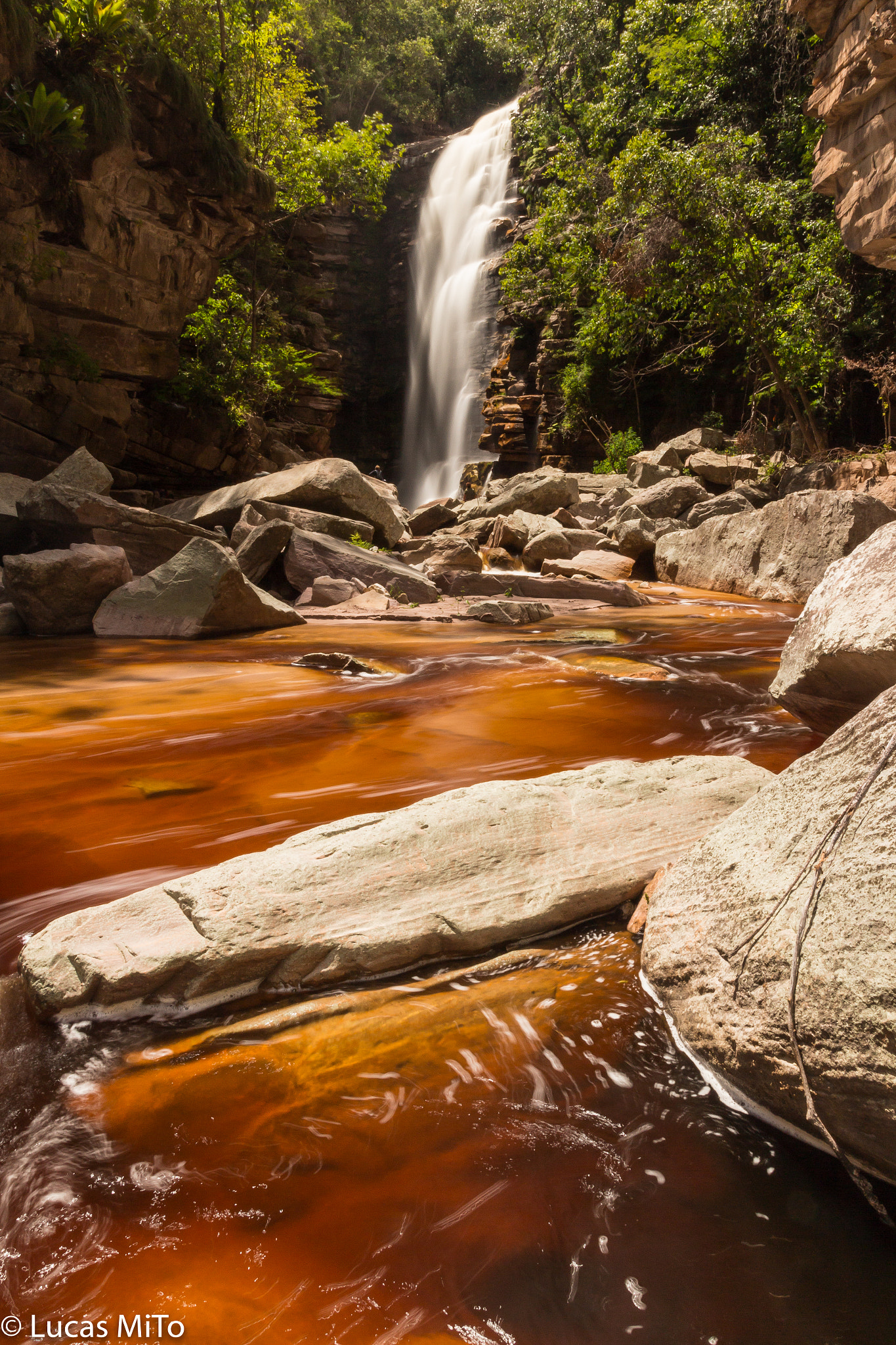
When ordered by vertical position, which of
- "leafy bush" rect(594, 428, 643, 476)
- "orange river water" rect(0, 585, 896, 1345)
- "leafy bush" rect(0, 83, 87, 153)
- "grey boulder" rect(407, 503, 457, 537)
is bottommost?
"orange river water" rect(0, 585, 896, 1345)

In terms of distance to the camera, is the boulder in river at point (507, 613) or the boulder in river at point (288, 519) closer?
the boulder in river at point (507, 613)

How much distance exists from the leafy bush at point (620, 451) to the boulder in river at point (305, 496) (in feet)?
31.6

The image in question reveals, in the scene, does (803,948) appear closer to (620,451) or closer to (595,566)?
(595,566)

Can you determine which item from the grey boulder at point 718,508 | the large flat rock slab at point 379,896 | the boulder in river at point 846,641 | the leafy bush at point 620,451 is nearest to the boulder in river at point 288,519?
the grey boulder at point 718,508

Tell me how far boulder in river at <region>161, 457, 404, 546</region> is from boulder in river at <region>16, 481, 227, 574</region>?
1.74 m

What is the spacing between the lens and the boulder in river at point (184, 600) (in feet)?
20.9

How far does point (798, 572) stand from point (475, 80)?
1309 inches

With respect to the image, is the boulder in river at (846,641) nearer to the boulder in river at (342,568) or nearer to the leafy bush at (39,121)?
the boulder in river at (342,568)

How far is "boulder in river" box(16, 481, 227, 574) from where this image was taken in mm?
7461

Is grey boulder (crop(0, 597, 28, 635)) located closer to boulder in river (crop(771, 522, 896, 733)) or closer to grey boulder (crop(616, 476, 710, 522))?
boulder in river (crop(771, 522, 896, 733))

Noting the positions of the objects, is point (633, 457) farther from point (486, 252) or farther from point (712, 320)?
point (486, 252)

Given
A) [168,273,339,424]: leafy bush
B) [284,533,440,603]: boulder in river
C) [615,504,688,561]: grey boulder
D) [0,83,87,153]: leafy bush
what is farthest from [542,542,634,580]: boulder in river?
[0,83,87,153]: leafy bush

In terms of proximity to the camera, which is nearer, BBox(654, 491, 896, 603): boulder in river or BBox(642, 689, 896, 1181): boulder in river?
BBox(642, 689, 896, 1181): boulder in river

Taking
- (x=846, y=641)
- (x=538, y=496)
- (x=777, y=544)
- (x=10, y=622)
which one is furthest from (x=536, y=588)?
(x=846, y=641)
